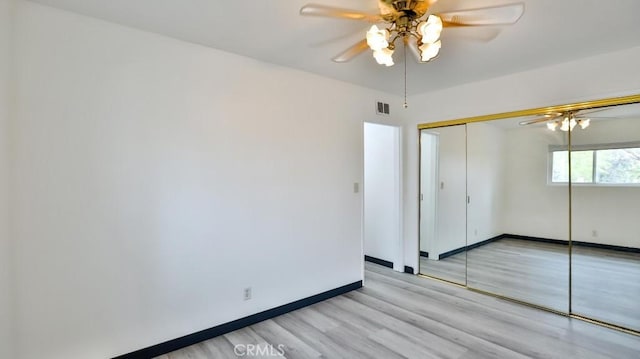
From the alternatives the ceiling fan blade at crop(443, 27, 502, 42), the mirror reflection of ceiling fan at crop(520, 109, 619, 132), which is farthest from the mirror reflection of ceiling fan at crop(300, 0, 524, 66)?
the mirror reflection of ceiling fan at crop(520, 109, 619, 132)

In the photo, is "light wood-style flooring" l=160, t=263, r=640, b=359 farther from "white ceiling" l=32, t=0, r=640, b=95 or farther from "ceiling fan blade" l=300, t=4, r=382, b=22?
"white ceiling" l=32, t=0, r=640, b=95

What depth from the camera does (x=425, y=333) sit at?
105 inches

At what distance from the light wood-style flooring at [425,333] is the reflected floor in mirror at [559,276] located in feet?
0.80

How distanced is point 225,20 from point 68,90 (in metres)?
1.15

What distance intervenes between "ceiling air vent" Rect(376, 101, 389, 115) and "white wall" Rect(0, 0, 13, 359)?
3432 mm

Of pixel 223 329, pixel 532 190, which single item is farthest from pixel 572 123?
pixel 223 329

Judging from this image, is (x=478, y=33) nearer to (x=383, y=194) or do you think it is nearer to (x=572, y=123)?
(x=572, y=123)

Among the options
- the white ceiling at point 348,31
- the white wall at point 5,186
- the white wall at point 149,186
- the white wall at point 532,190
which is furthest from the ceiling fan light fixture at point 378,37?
the white wall at point 532,190

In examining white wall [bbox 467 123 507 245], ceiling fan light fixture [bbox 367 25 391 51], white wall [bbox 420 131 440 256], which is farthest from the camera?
white wall [bbox 420 131 440 256]

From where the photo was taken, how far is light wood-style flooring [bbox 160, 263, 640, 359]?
2387 mm

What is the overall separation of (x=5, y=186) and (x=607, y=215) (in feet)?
16.3

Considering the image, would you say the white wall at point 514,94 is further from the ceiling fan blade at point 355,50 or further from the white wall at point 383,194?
the ceiling fan blade at point 355,50

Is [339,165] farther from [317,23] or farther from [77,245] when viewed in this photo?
[77,245]

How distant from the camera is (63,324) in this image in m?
1.99
